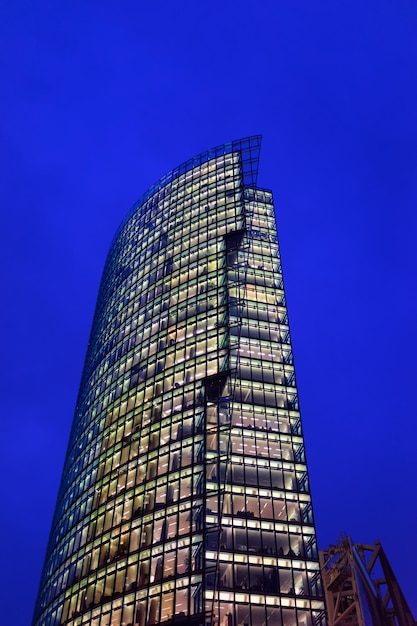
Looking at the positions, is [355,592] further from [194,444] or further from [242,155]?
[242,155]

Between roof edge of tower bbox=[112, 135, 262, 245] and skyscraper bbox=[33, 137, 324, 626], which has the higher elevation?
roof edge of tower bbox=[112, 135, 262, 245]

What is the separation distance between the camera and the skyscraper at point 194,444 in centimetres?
5922

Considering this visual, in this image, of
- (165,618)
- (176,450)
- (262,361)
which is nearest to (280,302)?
(262,361)

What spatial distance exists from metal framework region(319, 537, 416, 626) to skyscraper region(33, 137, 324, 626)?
194 centimetres

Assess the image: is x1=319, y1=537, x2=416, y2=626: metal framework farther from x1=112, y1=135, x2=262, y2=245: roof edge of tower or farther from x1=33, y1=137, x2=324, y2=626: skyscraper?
x1=112, y1=135, x2=262, y2=245: roof edge of tower

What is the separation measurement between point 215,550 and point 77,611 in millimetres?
20567

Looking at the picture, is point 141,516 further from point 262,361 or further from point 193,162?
point 193,162

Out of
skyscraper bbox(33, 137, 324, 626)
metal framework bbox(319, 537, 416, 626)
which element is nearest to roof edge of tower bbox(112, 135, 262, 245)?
skyscraper bbox(33, 137, 324, 626)

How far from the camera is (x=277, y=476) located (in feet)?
219

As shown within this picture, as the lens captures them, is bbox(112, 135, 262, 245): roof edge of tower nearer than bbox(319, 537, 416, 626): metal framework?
No

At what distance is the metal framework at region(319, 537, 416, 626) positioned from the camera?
54.6 meters

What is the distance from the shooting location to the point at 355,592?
53469mm

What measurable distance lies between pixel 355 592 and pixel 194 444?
23.1 m

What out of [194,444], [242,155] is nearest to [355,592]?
[194,444]
